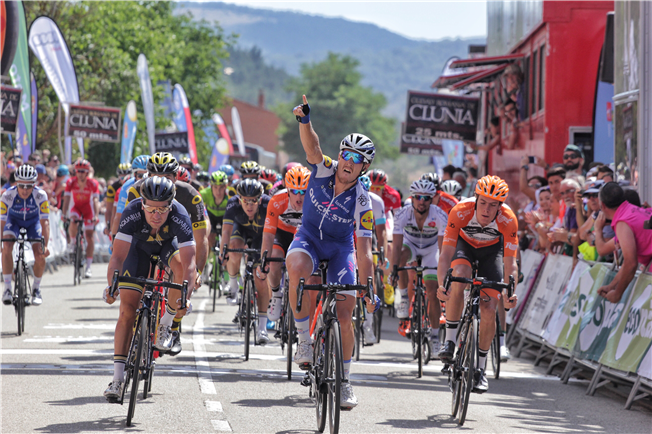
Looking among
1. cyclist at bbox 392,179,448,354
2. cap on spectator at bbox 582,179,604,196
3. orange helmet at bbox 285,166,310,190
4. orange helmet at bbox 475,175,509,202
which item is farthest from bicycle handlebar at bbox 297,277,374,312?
cap on spectator at bbox 582,179,604,196

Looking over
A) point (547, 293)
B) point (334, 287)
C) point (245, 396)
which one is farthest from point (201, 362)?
point (547, 293)

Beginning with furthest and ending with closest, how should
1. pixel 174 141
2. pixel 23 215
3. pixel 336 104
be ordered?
1. pixel 336 104
2. pixel 174 141
3. pixel 23 215

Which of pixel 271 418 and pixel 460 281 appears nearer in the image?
pixel 271 418

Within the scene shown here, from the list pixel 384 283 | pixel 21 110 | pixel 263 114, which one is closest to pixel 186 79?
pixel 21 110

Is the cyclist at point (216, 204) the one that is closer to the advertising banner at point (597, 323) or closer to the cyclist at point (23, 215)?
the cyclist at point (23, 215)

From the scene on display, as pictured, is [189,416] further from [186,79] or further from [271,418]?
[186,79]

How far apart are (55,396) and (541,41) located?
16.2 metres

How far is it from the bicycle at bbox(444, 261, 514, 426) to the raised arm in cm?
187

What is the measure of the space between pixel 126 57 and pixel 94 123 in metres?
15.9

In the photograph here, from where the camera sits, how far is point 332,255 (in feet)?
24.6

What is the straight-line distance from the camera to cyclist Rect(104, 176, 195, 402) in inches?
290

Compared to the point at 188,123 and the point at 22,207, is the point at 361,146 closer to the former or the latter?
the point at 22,207

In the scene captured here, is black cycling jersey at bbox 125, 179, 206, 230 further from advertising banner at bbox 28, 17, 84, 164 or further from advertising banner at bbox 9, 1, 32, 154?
advertising banner at bbox 28, 17, 84, 164

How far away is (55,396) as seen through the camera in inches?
323
